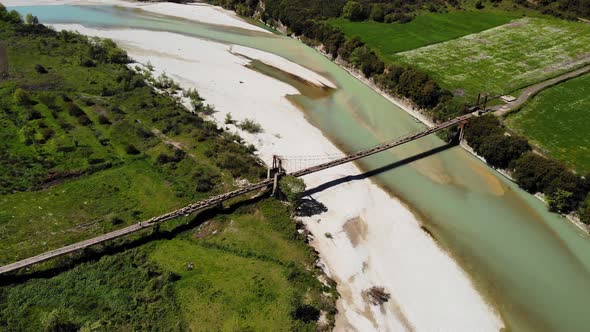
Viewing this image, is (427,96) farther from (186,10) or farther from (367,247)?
(186,10)

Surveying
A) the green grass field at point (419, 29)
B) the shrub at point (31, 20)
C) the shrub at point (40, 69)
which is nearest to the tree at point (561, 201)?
the green grass field at point (419, 29)

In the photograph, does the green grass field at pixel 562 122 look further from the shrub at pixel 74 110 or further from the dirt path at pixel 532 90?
the shrub at pixel 74 110

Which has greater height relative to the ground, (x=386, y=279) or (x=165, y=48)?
(x=165, y=48)

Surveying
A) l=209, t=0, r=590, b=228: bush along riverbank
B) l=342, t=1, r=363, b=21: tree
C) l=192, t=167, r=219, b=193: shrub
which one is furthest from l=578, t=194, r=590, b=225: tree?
l=342, t=1, r=363, b=21: tree

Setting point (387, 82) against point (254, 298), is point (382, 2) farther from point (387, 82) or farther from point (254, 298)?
point (254, 298)

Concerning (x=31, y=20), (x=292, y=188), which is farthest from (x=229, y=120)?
(x=31, y=20)

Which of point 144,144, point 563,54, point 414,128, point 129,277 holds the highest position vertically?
point 563,54

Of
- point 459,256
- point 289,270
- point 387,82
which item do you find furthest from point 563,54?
point 289,270
